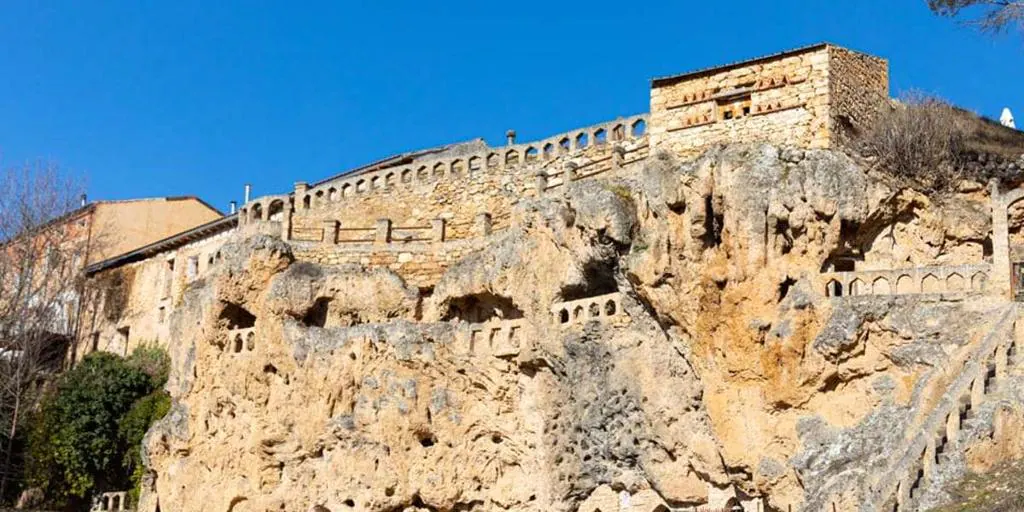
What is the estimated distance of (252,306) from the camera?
1239 inches

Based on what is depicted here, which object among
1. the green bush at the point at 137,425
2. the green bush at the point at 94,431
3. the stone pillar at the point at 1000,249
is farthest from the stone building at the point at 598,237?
the green bush at the point at 94,431

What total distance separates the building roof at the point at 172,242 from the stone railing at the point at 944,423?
25.8 metres

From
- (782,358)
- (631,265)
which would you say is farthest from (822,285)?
(631,265)

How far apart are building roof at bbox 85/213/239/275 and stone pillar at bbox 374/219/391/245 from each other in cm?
859

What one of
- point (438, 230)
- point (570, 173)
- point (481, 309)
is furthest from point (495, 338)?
point (438, 230)

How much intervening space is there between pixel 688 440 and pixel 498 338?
17.2 ft

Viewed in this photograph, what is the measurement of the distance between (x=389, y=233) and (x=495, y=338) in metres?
6.16

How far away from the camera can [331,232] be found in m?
33.1

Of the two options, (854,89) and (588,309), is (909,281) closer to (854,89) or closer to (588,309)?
(854,89)

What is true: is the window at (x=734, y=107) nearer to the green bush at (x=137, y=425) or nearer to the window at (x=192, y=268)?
the green bush at (x=137, y=425)

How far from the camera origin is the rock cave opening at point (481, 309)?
28219 mm

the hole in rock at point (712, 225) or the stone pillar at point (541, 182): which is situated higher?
the stone pillar at point (541, 182)

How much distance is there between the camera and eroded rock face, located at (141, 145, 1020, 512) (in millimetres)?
21938

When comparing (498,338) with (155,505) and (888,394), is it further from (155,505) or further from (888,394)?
(155,505)
